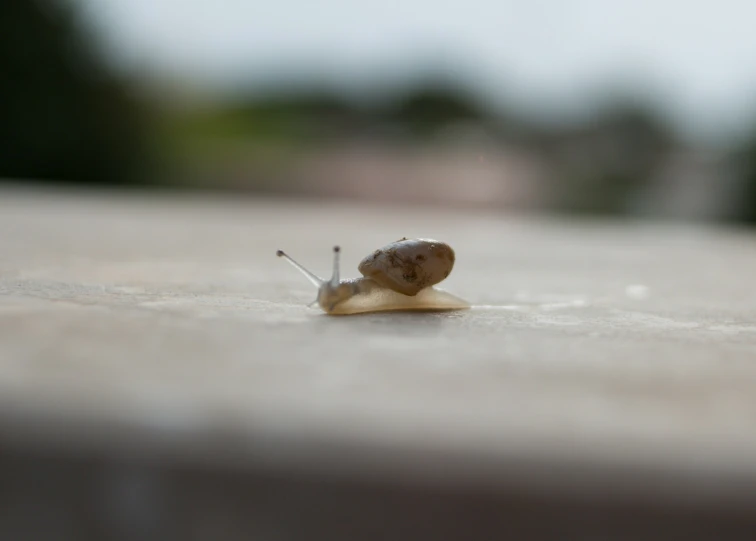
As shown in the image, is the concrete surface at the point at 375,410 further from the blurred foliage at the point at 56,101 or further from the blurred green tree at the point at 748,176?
the blurred foliage at the point at 56,101

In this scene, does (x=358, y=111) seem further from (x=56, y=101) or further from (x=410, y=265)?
(x=410, y=265)

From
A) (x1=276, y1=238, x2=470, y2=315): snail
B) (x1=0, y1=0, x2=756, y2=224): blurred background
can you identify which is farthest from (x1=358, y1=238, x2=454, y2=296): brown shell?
(x1=0, y1=0, x2=756, y2=224): blurred background

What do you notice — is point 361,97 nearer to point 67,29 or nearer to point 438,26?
point 438,26

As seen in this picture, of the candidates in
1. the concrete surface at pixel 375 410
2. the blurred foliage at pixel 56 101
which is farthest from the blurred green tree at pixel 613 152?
the concrete surface at pixel 375 410

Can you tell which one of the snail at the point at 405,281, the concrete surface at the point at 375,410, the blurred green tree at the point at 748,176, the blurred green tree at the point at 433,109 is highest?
the blurred green tree at the point at 433,109

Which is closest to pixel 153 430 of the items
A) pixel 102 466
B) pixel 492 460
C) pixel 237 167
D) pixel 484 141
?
pixel 102 466

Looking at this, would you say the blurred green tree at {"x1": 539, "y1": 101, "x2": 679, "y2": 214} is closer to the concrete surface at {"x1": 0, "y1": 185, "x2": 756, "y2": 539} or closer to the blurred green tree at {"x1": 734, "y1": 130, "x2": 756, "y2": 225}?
the blurred green tree at {"x1": 734, "y1": 130, "x2": 756, "y2": 225}
